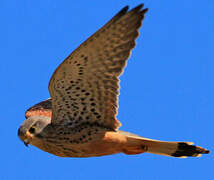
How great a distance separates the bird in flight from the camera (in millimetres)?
8109

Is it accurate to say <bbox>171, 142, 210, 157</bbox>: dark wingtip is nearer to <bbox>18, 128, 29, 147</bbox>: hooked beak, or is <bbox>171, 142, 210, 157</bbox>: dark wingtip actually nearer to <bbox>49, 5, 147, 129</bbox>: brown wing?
<bbox>49, 5, 147, 129</bbox>: brown wing

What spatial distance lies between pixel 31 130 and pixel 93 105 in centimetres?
107

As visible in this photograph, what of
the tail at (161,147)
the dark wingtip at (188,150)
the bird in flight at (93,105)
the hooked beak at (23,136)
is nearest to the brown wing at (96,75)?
the bird in flight at (93,105)

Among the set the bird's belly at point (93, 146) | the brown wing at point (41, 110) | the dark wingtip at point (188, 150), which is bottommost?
the bird's belly at point (93, 146)

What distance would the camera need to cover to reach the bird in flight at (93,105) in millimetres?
8109

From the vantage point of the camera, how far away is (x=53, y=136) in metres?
8.59

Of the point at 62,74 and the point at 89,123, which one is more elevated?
the point at 62,74

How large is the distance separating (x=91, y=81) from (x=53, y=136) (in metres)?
1.07

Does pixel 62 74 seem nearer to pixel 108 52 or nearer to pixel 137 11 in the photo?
pixel 108 52

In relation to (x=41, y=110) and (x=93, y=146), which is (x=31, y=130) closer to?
(x=93, y=146)

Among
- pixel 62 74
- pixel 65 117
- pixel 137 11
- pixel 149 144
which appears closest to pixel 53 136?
pixel 65 117

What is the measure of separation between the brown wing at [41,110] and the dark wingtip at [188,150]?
8.30 ft

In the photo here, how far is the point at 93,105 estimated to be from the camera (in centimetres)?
858

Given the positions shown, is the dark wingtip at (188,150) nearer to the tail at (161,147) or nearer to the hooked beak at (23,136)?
the tail at (161,147)
